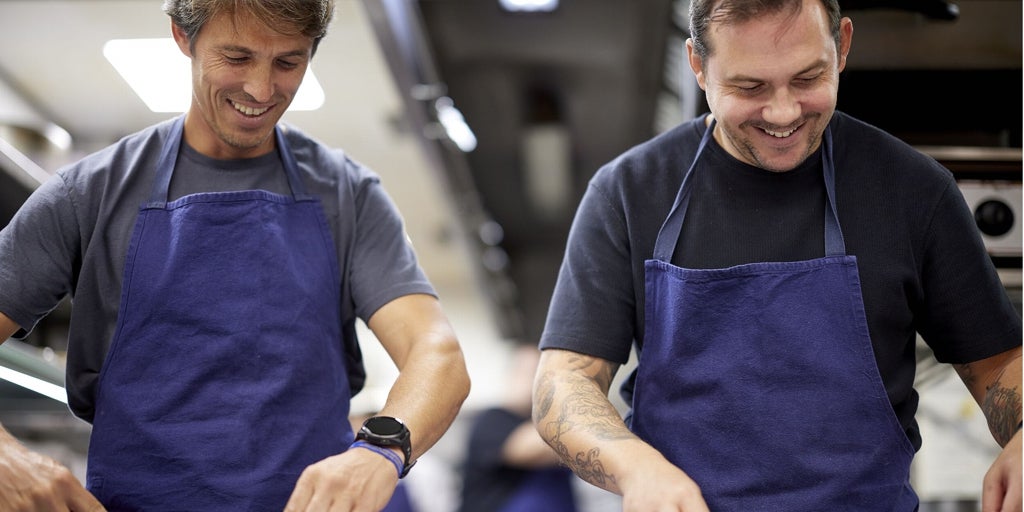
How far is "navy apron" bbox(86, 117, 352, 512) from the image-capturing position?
1544mm

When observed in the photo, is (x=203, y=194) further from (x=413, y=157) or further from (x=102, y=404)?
(x=413, y=157)

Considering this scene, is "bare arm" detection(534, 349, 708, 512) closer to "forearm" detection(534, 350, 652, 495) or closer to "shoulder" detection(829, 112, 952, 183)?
"forearm" detection(534, 350, 652, 495)

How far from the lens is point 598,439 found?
56.5 inches

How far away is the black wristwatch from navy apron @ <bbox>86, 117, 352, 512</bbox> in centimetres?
16

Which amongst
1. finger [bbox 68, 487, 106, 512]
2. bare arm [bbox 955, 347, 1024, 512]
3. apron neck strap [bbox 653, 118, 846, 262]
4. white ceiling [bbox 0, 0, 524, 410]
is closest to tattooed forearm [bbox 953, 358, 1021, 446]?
bare arm [bbox 955, 347, 1024, 512]

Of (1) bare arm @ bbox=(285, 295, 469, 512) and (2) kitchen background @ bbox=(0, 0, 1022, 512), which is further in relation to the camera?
(2) kitchen background @ bbox=(0, 0, 1022, 512)

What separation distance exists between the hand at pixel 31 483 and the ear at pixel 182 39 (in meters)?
0.63

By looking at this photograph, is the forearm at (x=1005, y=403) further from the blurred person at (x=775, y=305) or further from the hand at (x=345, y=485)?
the hand at (x=345, y=485)

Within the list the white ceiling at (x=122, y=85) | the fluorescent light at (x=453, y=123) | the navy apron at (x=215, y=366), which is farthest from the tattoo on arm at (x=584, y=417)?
the fluorescent light at (x=453, y=123)

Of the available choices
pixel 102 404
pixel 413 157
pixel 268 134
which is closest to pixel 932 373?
pixel 268 134

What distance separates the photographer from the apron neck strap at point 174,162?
1.64 m

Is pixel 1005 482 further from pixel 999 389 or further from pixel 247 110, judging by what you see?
pixel 247 110

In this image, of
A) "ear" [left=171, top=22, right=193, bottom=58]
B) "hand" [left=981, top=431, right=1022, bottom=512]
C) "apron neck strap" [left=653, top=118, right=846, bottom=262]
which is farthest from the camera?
"ear" [left=171, top=22, right=193, bottom=58]

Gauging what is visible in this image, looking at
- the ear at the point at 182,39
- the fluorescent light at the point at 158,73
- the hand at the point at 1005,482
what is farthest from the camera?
the fluorescent light at the point at 158,73
